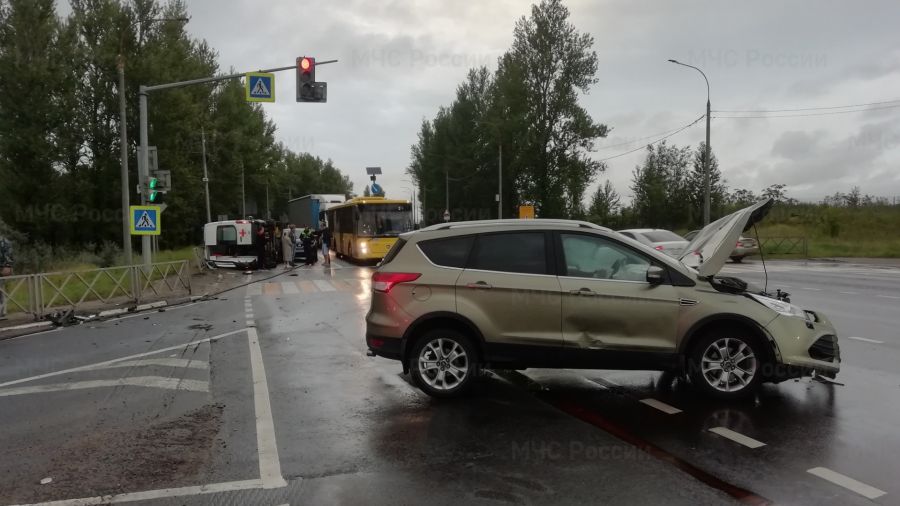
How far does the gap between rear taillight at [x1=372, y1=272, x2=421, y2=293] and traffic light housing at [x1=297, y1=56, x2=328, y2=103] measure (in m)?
11.1

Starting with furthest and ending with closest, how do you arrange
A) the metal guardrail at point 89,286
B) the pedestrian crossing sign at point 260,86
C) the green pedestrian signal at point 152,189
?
the green pedestrian signal at point 152,189, the pedestrian crossing sign at point 260,86, the metal guardrail at point 89,286

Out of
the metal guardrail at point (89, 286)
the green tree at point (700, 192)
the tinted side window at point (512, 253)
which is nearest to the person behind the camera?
the tinted side window at point (512, 253)

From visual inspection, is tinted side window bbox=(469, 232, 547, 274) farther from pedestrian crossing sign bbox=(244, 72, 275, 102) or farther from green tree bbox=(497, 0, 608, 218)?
green tree bbox=(497, 0, 608, 218)

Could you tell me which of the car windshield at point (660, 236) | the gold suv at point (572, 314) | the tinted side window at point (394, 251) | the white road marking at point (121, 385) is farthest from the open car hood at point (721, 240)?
the car windshield at point (660, 236)

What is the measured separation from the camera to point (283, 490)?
405 cm

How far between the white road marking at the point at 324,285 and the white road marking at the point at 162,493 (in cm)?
1326

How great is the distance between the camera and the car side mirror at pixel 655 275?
5.75 metres

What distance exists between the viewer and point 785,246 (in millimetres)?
33625

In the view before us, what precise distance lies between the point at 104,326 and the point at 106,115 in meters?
29.0

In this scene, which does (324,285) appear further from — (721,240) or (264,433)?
(721,240)

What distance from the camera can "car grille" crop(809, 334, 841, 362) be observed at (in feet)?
18.8

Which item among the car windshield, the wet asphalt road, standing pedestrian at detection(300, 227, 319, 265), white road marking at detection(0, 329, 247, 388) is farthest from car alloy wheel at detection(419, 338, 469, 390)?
standing pedestrian at detection(300, 227, 319, 265)

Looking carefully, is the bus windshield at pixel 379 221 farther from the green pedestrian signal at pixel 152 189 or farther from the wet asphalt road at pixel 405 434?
the wet asphalt road at pixel 405 434

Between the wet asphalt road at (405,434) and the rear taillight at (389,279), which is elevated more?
the rear taillight at (389,279)
